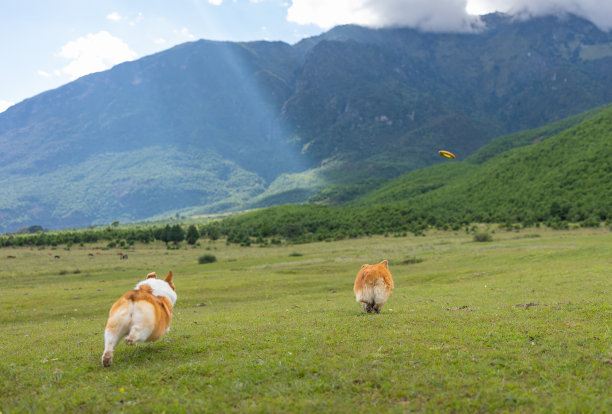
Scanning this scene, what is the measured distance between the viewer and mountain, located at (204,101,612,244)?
84312 mm

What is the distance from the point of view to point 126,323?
8.54 metres

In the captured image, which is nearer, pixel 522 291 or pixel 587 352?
pixel 587 352

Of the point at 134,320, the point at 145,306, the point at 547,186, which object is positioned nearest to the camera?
the point at 134,320

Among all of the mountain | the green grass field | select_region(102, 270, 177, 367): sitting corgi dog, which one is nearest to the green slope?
the mountain

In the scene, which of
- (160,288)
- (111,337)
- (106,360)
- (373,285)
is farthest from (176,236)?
(111,337)

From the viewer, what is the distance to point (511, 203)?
3964 inches

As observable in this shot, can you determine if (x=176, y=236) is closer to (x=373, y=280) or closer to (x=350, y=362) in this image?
(x=373, y=280)

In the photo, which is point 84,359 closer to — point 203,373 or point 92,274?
point 203,373

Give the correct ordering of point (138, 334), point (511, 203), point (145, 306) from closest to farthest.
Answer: point (138, 334)
point (145, 306)
point (511, 203)

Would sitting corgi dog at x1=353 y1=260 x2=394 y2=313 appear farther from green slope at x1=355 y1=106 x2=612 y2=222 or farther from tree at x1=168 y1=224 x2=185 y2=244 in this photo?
tree at x1=168 y1=224 x2=185 y2=244

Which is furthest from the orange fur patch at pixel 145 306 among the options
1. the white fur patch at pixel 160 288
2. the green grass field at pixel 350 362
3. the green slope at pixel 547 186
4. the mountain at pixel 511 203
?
the green slope at pixel 547 186

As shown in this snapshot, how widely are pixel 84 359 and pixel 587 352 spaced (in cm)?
1235

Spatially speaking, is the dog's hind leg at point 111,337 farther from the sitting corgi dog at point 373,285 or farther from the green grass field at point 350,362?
the sitting corgi dog at point 373,285

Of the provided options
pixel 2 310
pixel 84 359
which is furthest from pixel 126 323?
pixel 2 310
